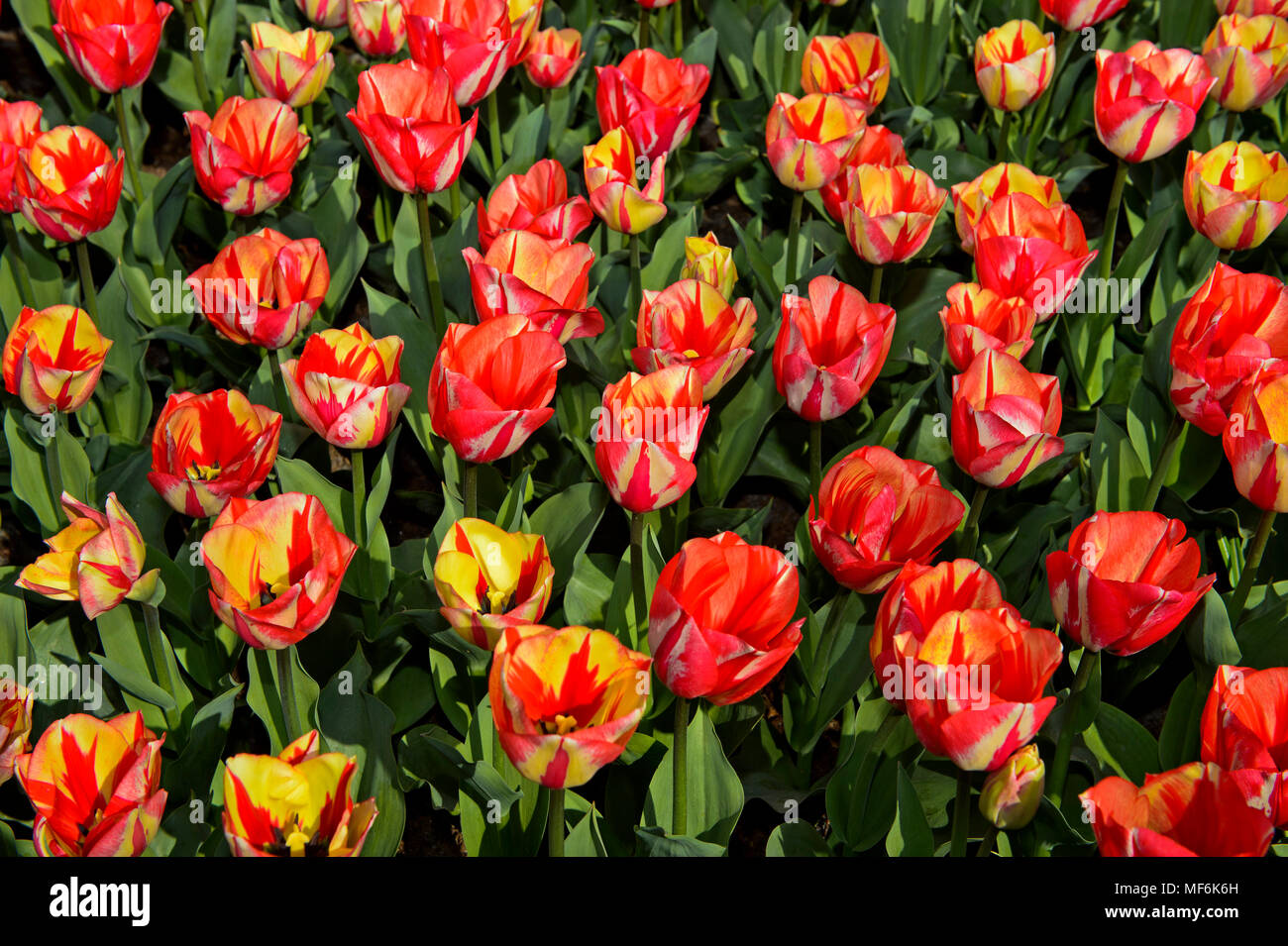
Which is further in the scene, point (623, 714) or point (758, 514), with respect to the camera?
point (758, 514)

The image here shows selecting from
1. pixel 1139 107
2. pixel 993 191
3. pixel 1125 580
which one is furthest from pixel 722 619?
pixel 1139 107

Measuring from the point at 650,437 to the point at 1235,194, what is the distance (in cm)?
115

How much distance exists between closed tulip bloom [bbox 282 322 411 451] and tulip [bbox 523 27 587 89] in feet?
3.32

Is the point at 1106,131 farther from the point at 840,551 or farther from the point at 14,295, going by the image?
the point at 14,295

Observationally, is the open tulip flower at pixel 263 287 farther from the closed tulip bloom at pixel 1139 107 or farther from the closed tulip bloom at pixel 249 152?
the closed tulip bloom at pixel 1139 107

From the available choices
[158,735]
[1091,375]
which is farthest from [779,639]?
[1091,375]

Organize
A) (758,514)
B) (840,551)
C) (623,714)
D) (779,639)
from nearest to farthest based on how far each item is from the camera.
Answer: (623,714) → (779,639) → (840,551) → (758,514)

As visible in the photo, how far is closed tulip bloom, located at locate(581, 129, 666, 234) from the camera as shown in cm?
189

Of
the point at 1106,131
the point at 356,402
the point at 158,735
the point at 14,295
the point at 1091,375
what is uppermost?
the point at 1106,131

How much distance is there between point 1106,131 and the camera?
2.10 meters

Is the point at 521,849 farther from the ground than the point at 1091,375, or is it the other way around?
the point at 1091,375

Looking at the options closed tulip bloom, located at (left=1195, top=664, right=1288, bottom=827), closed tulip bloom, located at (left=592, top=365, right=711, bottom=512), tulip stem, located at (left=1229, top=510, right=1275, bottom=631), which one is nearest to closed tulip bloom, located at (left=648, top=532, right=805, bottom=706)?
closed tulip bloom, located at (left=592, top=365, right=711, bottom=512)

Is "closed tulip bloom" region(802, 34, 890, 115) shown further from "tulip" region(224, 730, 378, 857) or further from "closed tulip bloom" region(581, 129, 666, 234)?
"tulip" region(224, 730, 378, 857)

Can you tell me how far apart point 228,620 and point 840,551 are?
2.19ft
